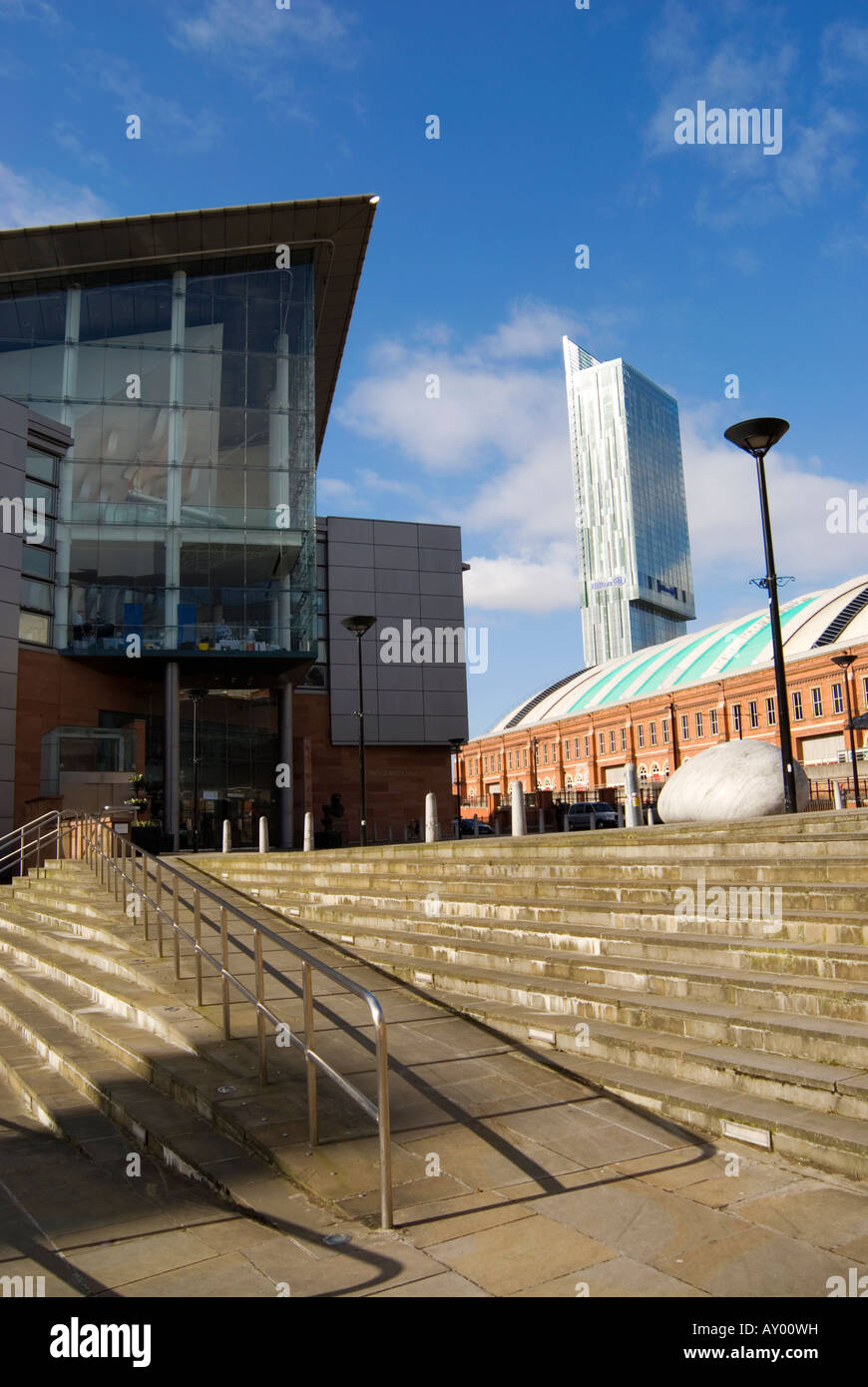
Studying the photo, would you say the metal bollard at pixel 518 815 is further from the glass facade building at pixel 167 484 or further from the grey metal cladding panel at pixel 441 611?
the grey metal cladding panel at pixel 441 611

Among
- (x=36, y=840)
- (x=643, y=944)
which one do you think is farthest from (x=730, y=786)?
(x=36, y=840)

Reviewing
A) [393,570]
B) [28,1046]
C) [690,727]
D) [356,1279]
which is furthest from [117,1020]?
[690,727]

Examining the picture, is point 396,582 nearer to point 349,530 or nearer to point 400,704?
point 349,530

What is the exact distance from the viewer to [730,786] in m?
13.7

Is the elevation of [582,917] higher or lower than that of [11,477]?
lower

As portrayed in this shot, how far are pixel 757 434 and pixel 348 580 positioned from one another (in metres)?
30.2

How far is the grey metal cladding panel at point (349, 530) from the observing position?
139ft

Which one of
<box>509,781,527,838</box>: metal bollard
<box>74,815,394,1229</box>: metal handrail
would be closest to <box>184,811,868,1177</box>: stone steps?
<box>74,815,394,1229</box>: metal handrail

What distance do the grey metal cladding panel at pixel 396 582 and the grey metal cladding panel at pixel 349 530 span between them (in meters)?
1.61

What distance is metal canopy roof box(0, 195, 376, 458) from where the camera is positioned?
108ft

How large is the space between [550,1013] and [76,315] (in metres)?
34.0

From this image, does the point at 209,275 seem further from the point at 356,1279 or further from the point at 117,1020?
the point at 356,1279

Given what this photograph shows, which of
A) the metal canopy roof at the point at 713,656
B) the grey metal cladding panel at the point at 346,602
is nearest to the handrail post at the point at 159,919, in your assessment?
the grey metal cladding panel at the point at 346,602

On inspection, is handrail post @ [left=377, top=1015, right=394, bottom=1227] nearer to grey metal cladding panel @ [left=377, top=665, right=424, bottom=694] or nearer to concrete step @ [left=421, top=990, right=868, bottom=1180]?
concrete step @ [left=421, top=990, right=868, bottom=1180]
